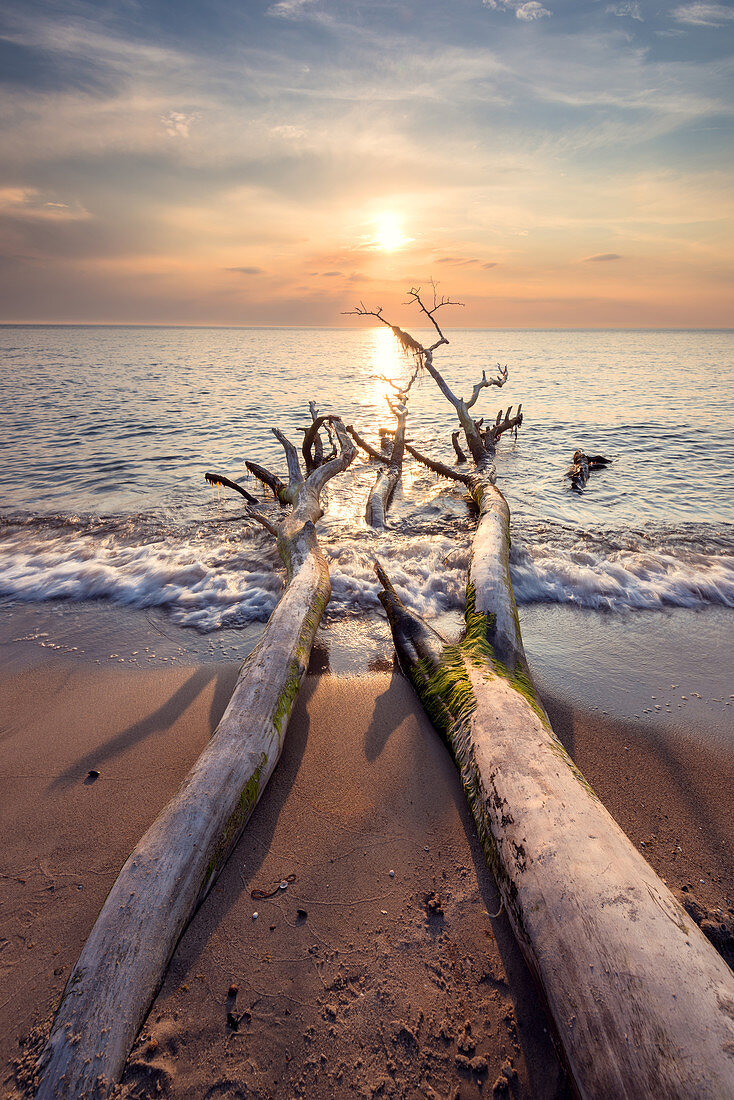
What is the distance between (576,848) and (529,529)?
289 inches

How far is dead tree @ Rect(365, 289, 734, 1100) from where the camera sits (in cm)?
153

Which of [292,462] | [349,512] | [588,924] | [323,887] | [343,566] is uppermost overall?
[588,924]

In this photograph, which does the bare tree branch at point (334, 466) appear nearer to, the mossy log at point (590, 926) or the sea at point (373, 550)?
the sea at point (373, 550)

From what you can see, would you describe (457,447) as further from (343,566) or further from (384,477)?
(343,566)

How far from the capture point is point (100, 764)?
3.39 metres

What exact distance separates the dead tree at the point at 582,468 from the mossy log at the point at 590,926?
965cm

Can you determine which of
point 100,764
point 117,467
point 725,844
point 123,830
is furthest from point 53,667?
point 117,467

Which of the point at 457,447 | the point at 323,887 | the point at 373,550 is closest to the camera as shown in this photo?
the point at 323,887

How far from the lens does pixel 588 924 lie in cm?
189

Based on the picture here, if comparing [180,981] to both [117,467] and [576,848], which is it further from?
[117,467]

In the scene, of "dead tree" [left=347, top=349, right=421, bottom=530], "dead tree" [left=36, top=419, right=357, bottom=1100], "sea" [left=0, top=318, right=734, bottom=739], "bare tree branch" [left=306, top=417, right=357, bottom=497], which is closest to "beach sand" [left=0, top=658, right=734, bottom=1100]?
"dead tree" [left=36, top=419, right=357, bottom=1100]

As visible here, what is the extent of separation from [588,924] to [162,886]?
1.91 meters

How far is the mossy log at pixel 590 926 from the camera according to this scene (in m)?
1.53

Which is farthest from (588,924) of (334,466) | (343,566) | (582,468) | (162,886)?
(582,468)
